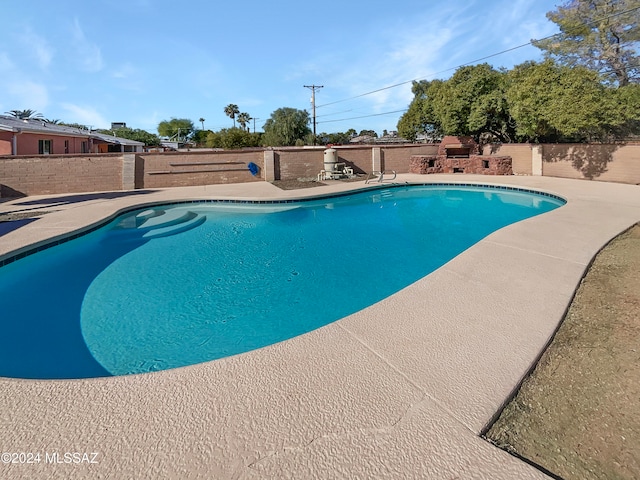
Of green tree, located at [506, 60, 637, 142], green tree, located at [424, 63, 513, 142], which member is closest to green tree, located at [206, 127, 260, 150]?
green tree, located at [424, 63, 513, 142]

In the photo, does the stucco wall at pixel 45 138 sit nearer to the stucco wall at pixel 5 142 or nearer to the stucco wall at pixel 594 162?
the stucco wall at pixel 5 142

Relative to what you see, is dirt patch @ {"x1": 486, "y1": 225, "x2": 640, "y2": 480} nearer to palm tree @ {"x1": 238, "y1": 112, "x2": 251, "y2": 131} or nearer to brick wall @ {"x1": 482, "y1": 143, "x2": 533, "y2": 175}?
brick wall @ {"x1": 482, "y1": 143, "x2": 533, "y2": 175}

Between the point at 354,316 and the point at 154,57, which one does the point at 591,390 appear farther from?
the point at 154,57

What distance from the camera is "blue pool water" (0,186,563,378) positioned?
3303 millimetres

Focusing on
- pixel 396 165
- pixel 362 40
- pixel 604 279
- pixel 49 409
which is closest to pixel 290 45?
pixel 362 40

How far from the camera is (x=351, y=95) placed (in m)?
33.8

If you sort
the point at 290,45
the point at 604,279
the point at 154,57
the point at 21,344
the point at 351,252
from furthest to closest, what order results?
the point at 290,45, the point at 154,57, the point at 351,252, the point at 604,279, the point at 21,344

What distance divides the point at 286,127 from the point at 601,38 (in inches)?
1140

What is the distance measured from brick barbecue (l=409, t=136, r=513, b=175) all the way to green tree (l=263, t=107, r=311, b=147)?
24.3m

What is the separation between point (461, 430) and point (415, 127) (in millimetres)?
25245

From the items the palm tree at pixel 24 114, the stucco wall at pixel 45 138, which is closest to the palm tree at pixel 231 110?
the palm tree at pixel 24 114

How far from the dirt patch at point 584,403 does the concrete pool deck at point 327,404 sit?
109 millimetres

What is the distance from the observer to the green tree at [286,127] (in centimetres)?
3891

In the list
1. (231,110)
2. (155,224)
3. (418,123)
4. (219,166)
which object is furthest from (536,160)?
(231,110)
